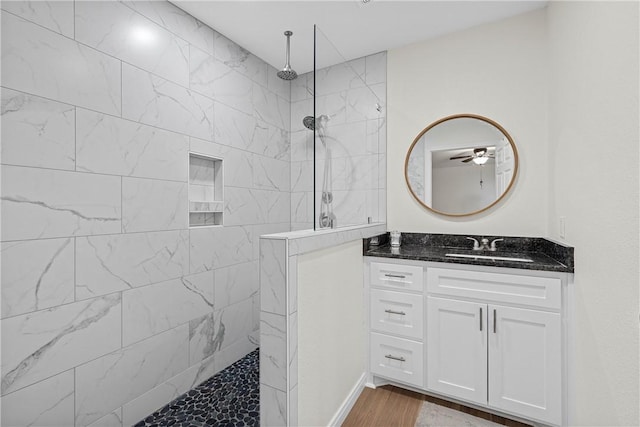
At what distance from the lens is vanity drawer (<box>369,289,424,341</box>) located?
194cm

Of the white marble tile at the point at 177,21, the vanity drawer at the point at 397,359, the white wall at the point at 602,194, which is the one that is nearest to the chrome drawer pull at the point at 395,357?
the vanity drawer at the point at 397,359

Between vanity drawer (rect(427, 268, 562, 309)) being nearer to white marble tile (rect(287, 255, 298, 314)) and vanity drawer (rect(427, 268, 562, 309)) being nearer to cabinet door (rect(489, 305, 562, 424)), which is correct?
cabinet door (rect(489, 305, 562, 424))

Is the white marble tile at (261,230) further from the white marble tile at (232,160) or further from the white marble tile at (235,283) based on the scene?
the white marble tile at (232,160)

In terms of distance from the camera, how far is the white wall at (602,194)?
0.97 meters

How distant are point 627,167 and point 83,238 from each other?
7.59 ft

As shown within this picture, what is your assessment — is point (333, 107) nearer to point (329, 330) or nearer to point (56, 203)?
point (329, 330)

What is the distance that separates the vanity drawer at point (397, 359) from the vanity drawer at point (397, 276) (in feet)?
1.17

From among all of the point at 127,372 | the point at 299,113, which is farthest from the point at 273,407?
the point at 299,113

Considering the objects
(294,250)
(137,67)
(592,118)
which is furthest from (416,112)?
(137,67)

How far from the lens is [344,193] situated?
2045 millimetres

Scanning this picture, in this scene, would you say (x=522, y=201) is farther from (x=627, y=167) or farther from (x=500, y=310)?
(x=627, y=167)

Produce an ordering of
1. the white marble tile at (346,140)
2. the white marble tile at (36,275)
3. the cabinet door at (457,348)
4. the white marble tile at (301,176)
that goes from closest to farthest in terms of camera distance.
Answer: the white marble tile at (36,275)
the cabinet door at (457,348)
the white marble tile at (346,140)
the white marble tile at (301,176)

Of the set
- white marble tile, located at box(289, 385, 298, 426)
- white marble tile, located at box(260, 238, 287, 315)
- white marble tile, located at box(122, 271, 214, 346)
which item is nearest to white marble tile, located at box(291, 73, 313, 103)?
white marble tile, located at box(122, 271, 214, 346)

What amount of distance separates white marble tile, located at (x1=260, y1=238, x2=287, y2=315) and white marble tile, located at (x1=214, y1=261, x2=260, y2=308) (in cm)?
111
